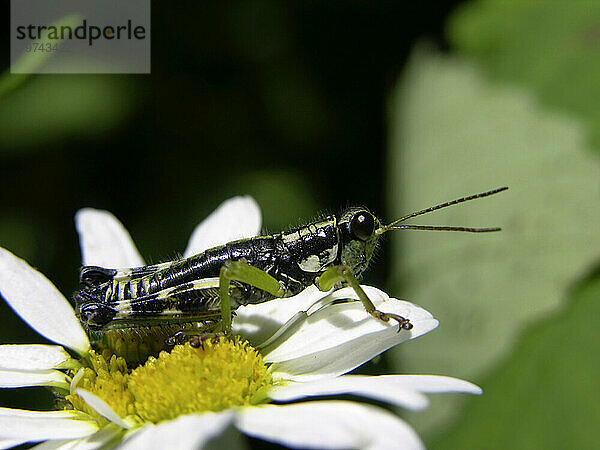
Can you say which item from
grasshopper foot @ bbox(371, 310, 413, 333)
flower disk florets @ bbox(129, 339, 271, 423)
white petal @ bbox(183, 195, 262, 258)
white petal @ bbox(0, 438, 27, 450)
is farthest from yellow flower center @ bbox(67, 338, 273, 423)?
white petal @ bbox(183, 195, 262, 258)

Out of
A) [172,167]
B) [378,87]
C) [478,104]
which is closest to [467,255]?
[478,104]

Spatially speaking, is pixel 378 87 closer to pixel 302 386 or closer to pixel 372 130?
pixel 372 130

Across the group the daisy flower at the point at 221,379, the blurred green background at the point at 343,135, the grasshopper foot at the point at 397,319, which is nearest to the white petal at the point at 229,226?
the daisy flower at the point at 221,379

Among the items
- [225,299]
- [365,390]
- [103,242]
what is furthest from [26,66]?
[365,390]

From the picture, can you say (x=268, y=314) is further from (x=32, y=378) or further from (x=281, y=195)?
(x=281, y=195)

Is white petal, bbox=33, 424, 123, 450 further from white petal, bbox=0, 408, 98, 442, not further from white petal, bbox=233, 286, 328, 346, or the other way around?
white petal, bbox=233, 286, 328, 346

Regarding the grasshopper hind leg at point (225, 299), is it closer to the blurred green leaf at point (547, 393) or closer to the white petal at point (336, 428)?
the white petal at point (336, 428)
